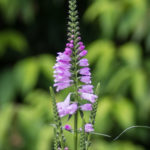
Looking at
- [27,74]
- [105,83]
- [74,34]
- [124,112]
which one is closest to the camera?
[74,34]

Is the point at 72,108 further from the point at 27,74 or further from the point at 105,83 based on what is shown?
the point at 27,74

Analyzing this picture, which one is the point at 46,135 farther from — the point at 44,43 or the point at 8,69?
the point at 44,43

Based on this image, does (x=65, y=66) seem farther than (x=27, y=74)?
No

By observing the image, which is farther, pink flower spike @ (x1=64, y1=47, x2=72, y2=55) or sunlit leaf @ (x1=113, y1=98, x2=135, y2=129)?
sunlit leaf @ (x1=113, y1=98, x2=135, y2=129)

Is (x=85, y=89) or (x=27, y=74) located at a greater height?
(x=27, y=74)

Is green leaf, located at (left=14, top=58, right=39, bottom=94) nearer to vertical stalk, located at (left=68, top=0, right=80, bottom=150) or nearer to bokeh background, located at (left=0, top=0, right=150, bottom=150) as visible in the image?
bokeh background, located at (left=0, top=0, right=150, bottom=150)

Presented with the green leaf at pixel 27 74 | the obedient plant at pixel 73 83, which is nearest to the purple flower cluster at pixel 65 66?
the obedient plant at pixel 73 83

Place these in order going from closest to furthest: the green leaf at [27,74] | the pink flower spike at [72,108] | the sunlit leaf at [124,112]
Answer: the pink flower spike at [72,108] → the sunlit leaf at [124,112] → the green leaf at [27,74]

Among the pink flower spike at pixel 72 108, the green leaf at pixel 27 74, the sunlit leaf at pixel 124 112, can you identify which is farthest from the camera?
the green leaf at pixel 27 74

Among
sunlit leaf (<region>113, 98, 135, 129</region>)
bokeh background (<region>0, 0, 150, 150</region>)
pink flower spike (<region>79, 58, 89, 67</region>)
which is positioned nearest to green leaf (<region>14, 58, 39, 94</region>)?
bokeh background (<region>0, 0, 150, 150</region>)

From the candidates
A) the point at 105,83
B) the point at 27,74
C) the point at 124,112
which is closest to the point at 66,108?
the point at 124,112

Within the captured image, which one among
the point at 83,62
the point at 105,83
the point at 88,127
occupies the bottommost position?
the point at 88,127

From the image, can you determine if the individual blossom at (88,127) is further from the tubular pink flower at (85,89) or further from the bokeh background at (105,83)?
the bokeh background at (105,83)

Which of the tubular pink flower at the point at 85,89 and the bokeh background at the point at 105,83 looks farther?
the bokeh background at the point at 105,83
